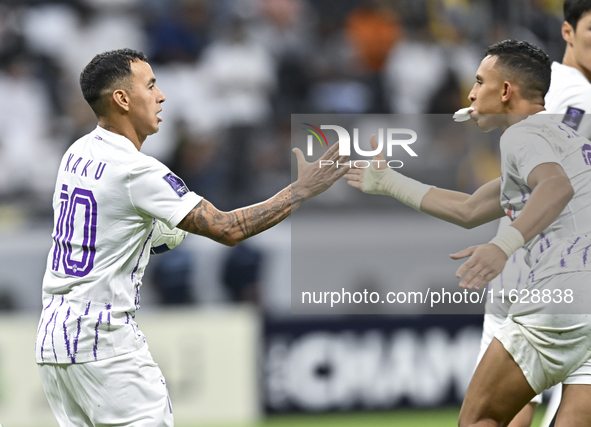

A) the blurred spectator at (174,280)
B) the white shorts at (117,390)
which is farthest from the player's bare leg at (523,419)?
the blurred spectator at (174,280)

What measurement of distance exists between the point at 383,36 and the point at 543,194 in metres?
7.71

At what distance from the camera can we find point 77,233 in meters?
3.69

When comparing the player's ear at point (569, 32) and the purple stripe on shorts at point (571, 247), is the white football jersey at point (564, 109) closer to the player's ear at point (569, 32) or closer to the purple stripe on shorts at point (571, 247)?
the player's ear at point (569, 32)

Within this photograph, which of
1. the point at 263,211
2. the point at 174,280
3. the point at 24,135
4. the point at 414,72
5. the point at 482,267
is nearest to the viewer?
the point at 482,267

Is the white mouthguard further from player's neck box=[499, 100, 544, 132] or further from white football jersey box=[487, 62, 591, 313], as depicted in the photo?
white football jersey box=[487, 62, 591, 313]

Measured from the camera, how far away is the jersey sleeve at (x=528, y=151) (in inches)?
132

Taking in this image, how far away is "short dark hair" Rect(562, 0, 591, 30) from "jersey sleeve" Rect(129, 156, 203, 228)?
2.29 m

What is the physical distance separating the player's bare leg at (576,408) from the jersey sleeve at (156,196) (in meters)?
1.81

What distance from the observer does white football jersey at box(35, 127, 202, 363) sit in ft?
11.9

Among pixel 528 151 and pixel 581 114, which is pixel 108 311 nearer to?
pixel 528 151

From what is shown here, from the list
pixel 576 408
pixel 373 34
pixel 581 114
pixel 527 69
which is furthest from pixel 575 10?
pixel 373 34

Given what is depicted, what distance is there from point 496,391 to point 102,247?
1827 mm

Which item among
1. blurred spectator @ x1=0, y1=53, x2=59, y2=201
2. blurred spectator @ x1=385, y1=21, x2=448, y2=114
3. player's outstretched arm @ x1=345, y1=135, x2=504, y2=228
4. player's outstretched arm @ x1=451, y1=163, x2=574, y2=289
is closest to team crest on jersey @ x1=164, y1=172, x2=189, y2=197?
player's outstretched arm @ x1=345, y1=135, x2=504, y2=228

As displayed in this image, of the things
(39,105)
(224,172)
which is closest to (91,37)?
(39,105)
